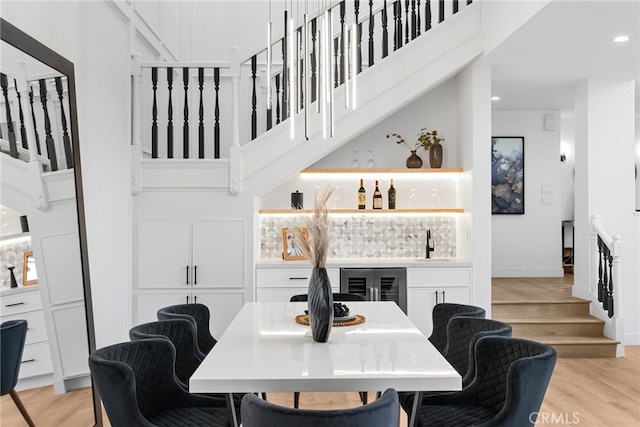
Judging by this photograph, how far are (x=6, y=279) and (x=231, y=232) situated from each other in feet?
9.10

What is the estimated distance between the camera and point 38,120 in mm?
3105

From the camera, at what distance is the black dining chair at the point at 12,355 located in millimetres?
2531

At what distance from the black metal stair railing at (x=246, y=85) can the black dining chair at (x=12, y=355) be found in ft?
9.16

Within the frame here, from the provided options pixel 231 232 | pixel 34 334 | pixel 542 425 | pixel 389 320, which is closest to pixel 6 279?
pixel 34 334

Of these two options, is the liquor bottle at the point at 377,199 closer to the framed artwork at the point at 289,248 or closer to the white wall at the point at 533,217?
the framed artwork at the point at 289,248

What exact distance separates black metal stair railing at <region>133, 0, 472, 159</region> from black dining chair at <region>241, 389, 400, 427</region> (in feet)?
11.1

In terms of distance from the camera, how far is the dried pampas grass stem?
2568 millimetres

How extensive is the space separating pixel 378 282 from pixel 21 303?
3408 mm

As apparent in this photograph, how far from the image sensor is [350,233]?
5.93 m

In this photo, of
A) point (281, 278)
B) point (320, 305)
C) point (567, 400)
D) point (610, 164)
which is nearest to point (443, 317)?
point (320, 305)

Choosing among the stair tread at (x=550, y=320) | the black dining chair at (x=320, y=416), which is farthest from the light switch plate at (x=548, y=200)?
the black dining chair at (x=320, y=416)

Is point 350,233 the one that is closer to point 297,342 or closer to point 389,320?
point 389,320

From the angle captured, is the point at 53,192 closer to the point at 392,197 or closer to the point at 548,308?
the point at 392,197

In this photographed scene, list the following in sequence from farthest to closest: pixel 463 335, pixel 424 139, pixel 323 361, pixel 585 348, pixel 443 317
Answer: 1. pixel 424 139
2. pixel 585 348
3. pixel 443 317
4. pixel 463 335
5. pixel 323 361
